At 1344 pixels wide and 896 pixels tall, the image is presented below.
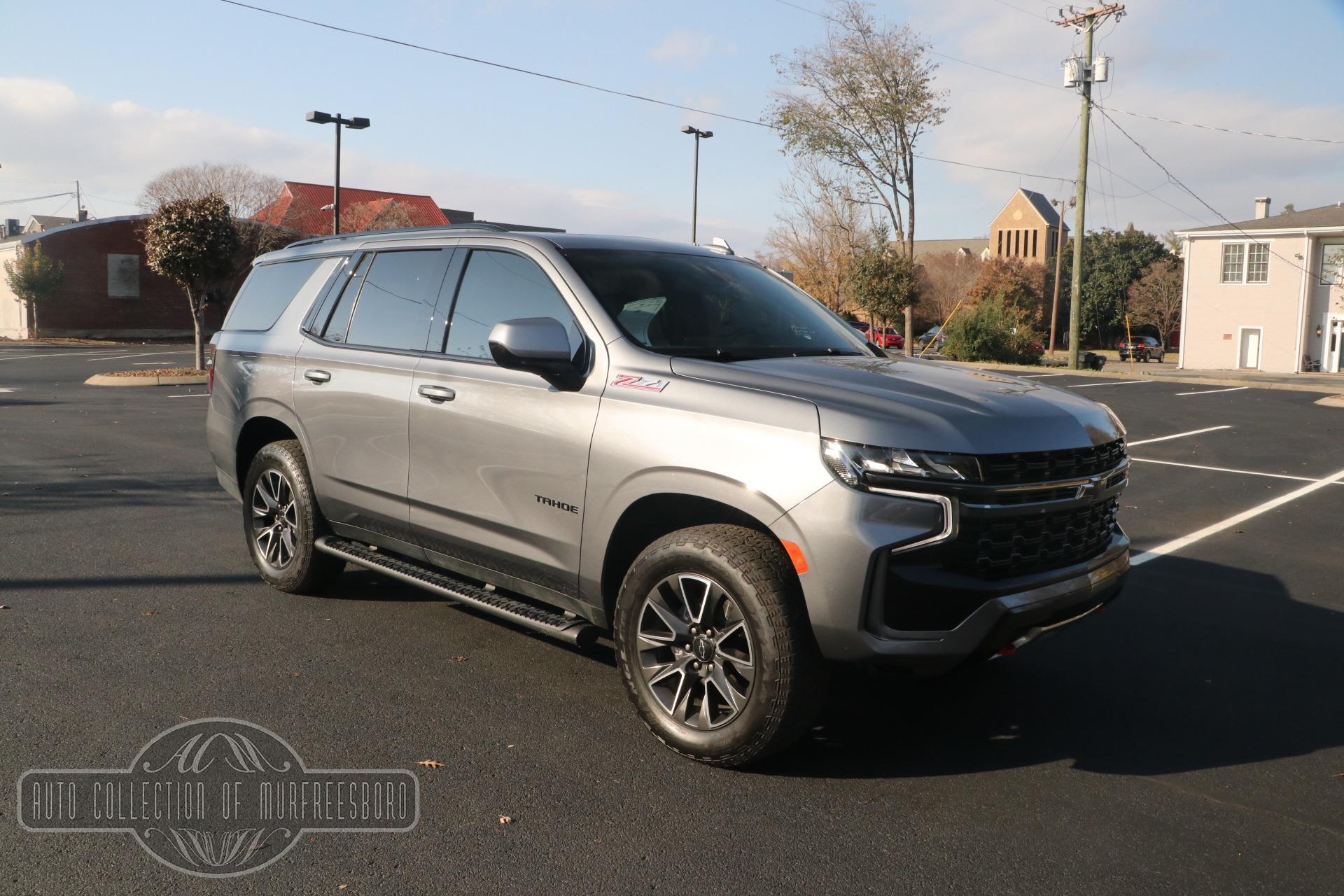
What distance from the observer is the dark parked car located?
56.2 meters

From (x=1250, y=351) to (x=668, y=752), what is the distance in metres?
50.1

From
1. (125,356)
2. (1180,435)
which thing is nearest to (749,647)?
(1180,435)

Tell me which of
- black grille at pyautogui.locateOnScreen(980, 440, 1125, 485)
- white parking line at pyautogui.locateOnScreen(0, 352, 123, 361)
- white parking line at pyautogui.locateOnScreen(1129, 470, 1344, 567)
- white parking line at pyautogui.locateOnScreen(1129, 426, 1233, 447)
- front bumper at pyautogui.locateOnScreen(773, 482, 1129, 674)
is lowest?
white parking line at pyautogui.locateOnScreen(1129, 470, 1344, 567)

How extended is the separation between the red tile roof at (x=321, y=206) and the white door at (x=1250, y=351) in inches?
1612

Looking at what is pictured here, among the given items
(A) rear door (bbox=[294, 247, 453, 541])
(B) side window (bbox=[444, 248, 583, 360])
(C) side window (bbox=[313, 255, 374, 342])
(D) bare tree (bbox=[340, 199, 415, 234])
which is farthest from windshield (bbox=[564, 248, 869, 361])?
(D) bare tree (bbox=[340, 199, 415, 234])

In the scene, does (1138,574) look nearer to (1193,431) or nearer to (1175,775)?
(1175,775)

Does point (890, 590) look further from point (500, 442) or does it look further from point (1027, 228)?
point (1027, 228)

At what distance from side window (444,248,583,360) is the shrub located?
110 feet

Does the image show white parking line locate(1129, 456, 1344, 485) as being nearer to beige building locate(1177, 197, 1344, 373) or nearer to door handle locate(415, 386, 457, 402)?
door handle locate(415, 386, 457, 402)

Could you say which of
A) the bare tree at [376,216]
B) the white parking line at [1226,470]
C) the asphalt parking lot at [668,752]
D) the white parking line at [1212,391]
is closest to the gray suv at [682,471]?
the asphalt parking lot at [668,752]

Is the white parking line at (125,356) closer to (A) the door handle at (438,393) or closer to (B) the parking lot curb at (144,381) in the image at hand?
(B) the parking lot curb at (144,381)

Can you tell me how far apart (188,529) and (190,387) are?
1567cm

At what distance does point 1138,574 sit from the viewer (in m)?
6.70

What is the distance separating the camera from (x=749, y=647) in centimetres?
360
